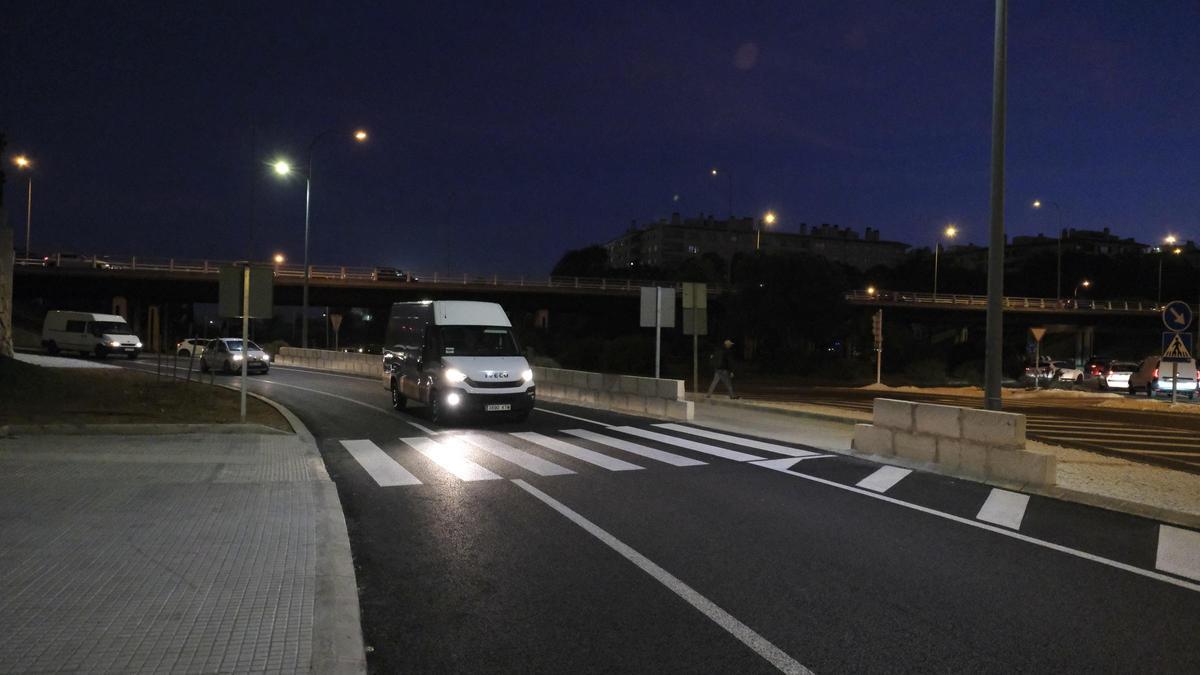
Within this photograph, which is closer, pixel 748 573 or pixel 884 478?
pixel 748 573

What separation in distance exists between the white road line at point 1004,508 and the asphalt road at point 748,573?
36 millimetres

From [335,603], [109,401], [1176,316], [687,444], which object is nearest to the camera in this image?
[335,603]

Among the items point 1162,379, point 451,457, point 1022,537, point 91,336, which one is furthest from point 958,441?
point 91,336

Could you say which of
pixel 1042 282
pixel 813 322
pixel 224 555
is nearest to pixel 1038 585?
pixel 224 555

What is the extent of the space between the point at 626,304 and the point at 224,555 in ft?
231

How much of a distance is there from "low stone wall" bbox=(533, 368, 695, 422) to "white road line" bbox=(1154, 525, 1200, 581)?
10.6 meters

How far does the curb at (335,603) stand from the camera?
432 centimetres

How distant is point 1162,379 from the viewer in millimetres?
29406

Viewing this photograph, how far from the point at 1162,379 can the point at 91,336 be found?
46816mm

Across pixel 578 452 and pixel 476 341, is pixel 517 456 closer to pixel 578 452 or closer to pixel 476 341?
pixel 578 452

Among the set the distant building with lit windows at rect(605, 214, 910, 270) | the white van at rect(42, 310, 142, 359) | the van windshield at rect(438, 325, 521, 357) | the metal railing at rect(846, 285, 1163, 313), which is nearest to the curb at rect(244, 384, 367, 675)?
the van windshield at rect(438, 325, 521, 357)

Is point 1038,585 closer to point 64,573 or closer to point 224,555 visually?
point 224,555

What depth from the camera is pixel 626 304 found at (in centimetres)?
7631

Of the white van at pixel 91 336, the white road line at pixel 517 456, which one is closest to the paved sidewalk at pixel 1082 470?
the white road line at pixel 517 456
